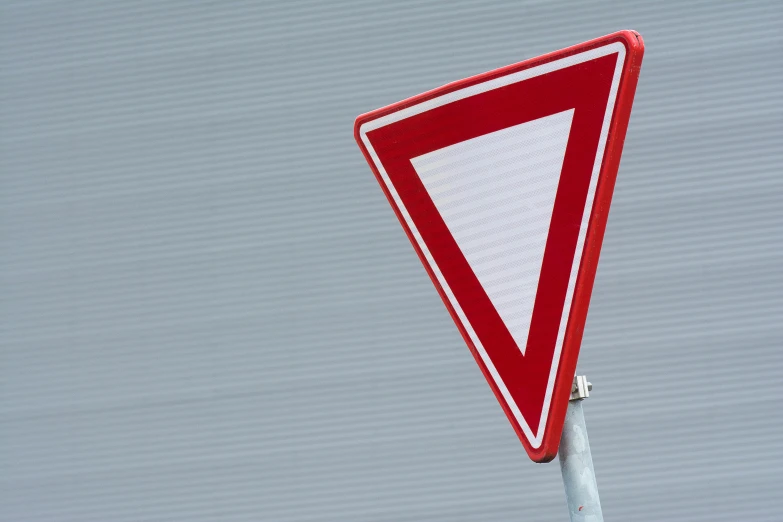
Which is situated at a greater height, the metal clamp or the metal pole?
the metal clamp

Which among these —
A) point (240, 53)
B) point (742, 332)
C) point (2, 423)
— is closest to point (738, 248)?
point (742, 332)

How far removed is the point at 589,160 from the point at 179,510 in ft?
9.23

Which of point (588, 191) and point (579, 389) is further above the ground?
point (588, 191)

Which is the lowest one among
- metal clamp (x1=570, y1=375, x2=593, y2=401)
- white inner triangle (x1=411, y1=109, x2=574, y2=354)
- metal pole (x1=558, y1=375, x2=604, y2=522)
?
metal pole (x1=558, y1=375, x2=604, y2=522)

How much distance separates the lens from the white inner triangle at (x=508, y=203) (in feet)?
2.56

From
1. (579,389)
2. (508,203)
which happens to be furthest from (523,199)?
(579,389)

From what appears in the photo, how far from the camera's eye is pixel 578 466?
758 millimetres

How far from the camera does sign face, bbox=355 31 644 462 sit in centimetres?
75

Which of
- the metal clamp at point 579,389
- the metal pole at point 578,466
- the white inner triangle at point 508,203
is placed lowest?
the metal pole at point 578,466

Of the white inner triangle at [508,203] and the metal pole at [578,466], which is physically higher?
the white inner triangle at [508,203]

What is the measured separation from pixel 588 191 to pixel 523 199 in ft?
0.24

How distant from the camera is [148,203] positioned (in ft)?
10.8

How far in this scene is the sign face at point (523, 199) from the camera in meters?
0.75

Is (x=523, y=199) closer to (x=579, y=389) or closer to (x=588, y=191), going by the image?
(x=588, y=191)
